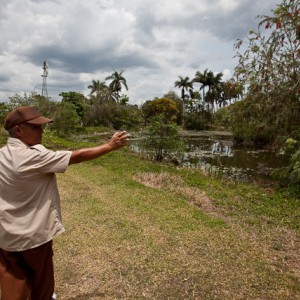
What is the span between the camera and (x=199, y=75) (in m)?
53.9

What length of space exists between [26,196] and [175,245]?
2.68m

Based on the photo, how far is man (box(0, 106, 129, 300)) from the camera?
228 centimetres

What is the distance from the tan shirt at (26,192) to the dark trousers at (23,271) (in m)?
0.12

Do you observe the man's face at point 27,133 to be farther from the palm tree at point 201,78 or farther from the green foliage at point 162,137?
the palm tree at point 201,78

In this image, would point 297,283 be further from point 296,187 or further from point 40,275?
point 296,187

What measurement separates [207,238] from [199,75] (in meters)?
Answer: 51.5

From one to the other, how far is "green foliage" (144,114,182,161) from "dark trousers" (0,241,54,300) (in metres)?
11.9

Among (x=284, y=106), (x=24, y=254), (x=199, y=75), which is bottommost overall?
(x=24, y=254)

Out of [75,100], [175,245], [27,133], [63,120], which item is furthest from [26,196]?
[75,100]

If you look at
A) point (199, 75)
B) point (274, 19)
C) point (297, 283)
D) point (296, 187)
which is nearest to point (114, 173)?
point (296, 187)

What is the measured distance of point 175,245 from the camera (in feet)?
14.8

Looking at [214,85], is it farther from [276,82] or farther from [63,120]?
[276,82]

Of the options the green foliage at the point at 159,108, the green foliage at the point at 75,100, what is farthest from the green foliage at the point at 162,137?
the green foliage at the point at 159,108

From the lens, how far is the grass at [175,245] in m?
3.45
